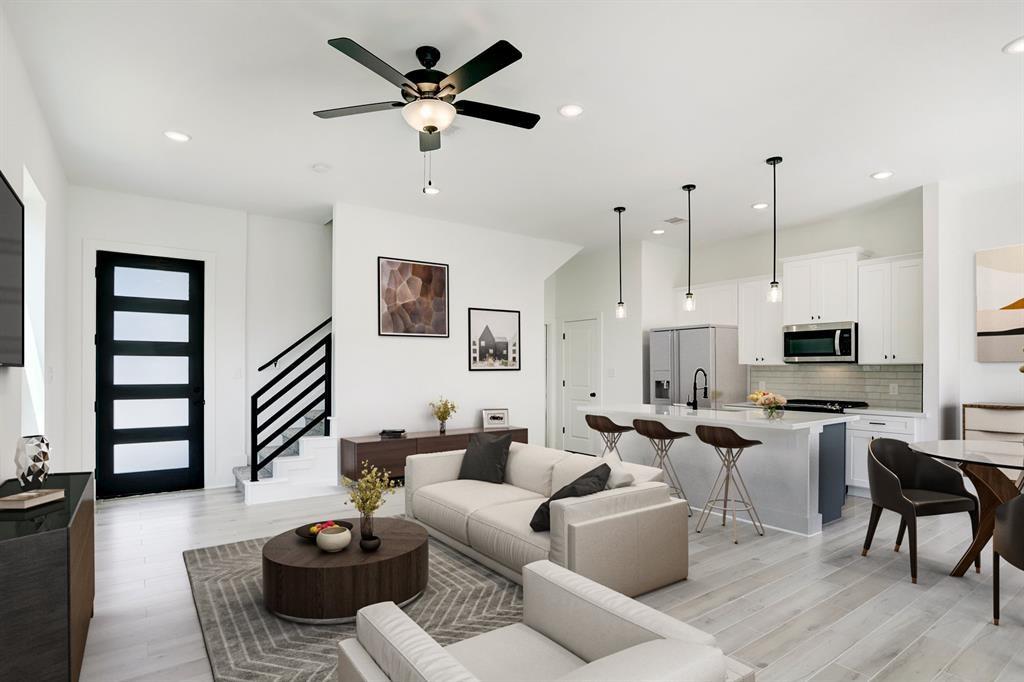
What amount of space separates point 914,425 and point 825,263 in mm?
1951

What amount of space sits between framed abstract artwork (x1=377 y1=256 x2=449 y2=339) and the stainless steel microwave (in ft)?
13.2

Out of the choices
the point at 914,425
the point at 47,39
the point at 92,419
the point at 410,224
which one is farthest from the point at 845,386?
the point at 92,419

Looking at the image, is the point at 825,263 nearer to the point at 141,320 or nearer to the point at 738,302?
the point at 738,302

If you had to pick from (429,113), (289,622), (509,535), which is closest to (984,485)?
(509,535)

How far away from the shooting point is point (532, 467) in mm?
4352

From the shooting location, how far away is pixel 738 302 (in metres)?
7.40

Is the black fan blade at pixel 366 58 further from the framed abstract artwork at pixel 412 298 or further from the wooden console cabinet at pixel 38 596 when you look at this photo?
the framed abstract artwork at pixel 412 298

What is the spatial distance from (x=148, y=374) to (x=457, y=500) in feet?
13.0

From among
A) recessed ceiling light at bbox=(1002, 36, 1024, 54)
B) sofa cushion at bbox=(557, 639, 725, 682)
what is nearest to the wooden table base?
recessed ceiling light at bbox=(1002, 36, 1024, 54)

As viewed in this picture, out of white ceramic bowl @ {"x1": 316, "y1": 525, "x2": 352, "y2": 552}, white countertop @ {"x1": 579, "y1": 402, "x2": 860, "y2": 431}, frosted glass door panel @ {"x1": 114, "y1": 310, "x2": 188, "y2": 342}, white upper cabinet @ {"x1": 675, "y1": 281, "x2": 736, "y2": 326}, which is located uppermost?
white upper cabinet @ {"x1": 675, "y1": 281, "x2": 736, "y2": 326}

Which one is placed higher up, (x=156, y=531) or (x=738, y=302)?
(x=738, y=302)

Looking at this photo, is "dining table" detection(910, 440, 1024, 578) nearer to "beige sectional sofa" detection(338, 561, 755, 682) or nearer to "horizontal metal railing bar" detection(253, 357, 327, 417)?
"beige sectional sofa" detection(338, 561, 755, 682)

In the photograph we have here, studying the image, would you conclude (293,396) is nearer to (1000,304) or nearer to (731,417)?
(731,417)

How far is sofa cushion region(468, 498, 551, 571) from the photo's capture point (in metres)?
3.23
